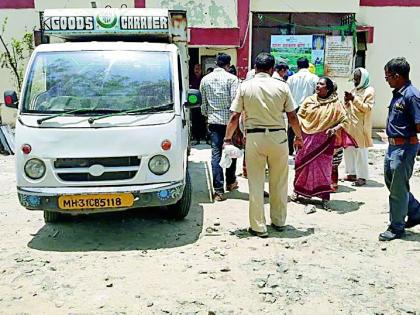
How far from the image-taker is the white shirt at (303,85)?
9.39m

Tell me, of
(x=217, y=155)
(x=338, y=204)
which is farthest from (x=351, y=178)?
(x=217, y=155)

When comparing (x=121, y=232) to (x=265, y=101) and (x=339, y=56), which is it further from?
(x=339, y=56)

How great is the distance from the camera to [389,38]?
14000 mm

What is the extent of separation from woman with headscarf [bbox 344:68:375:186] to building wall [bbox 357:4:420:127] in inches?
258

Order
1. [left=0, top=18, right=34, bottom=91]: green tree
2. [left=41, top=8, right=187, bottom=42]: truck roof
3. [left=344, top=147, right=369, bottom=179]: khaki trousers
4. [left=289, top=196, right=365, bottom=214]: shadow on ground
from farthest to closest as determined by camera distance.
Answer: [left=0, top=18, right=34, bottom=91]: green tree < [left=344, top=147, right=369, bottom=179]: khaki trousers < [left=289, top=196, right=365, bottom=214]: shadow on ground < [left=41, top=8, right=187, bottom=42]: truck roof

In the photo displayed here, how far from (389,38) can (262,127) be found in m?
9.94

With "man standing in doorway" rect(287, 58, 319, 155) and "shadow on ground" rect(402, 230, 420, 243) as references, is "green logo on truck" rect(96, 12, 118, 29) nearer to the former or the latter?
"man standing in doorway" rect(287, 58, 319, 155)

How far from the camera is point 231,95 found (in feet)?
23.9

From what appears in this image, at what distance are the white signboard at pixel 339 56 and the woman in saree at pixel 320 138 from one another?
719cm

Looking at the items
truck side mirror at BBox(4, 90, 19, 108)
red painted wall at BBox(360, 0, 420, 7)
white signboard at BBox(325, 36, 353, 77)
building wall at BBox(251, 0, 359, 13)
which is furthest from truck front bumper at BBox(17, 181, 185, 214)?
red painted wall at BBox(360, 0, 420, 7)

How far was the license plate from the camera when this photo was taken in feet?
16.8

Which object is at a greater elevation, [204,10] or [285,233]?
[204,10]

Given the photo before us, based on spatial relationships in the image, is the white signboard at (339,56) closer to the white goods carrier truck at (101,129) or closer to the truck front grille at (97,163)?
the white goods carrier truck at (101,129)

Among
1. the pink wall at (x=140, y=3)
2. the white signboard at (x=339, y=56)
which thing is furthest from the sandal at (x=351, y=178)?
the pink wall at (x=140, y=3)
